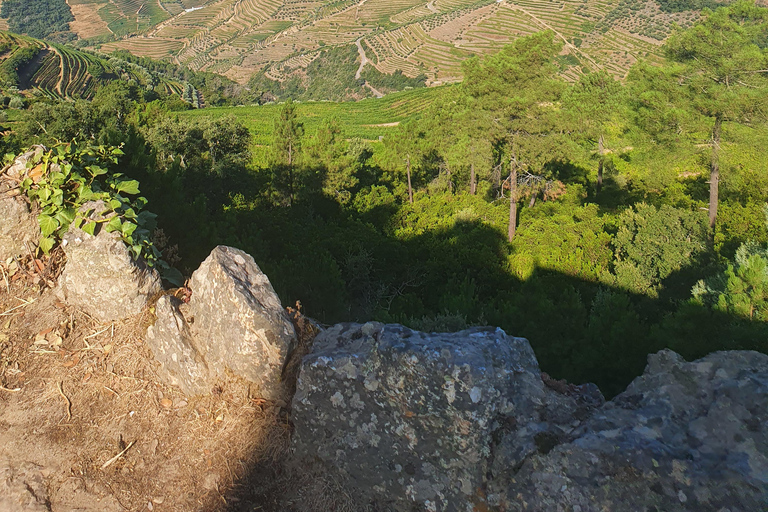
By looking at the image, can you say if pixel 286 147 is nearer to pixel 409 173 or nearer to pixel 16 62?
pixel 409 173

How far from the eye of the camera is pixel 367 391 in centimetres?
328

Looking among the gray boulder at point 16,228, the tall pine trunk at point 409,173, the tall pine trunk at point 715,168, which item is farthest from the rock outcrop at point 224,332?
the tall pine trunk at point 409,173

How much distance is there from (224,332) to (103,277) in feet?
3.69

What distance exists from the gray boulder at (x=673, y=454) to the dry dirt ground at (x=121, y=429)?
1.40 metres

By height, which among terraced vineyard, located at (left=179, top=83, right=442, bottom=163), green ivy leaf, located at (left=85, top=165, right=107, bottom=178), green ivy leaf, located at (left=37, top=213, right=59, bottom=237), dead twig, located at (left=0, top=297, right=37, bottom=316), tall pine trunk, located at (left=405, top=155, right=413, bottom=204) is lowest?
terraced vineyard, located at (left=179, top=83, right=442, bottom=163)

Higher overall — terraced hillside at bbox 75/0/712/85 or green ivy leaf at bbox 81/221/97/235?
→ green ivy leaf at bbox 81/221/97/235

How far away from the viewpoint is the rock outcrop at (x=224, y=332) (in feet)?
11.8

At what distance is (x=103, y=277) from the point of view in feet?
12.6

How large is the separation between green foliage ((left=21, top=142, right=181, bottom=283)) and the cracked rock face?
181 cm

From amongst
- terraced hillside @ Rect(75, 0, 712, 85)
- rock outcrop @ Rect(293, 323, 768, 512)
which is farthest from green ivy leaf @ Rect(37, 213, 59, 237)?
→ terraced hillside @ Rect(75, 0, 712, 85)

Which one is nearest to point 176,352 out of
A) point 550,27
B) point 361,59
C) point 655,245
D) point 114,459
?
point 114,459

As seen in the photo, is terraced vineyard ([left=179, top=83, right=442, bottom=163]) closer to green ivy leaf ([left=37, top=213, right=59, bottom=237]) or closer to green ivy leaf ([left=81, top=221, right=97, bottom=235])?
green ivy leaf ([left=37, top=213, right=59, bottom=237])

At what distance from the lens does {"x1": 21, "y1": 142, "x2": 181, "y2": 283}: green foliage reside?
386 cm

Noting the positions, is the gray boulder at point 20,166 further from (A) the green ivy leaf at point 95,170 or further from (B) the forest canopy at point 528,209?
(B) the forest canopy at point 528,209
